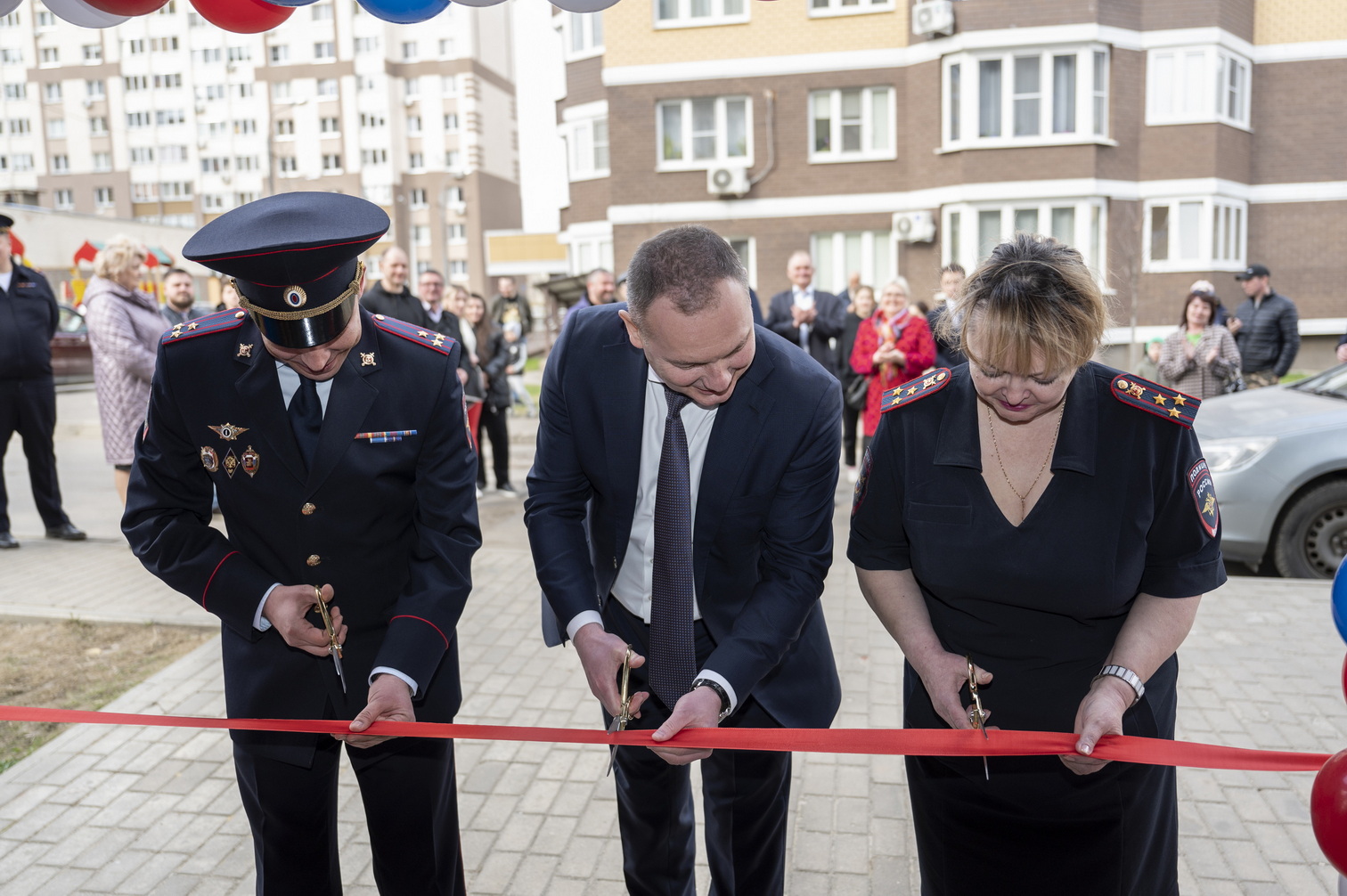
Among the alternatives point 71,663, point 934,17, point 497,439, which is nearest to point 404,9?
point 71,663

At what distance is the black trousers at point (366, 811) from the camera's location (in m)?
2.41

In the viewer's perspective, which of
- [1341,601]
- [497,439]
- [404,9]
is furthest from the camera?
[497,439]

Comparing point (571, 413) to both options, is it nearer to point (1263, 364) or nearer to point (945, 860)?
point (945, 860)

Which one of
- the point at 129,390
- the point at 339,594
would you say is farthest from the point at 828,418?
the point at 129,390

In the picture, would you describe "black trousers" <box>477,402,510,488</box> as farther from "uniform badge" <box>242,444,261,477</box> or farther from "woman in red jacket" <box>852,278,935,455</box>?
"uniform badge" <box>242,444,261,477</box>

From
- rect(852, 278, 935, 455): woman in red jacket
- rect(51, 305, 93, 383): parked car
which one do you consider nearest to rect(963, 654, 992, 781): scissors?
rect(852, 278, 935, 455): woman in red jacket

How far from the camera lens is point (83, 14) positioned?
2988 mm

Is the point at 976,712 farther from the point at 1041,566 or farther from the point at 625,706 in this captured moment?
the point at 625,706

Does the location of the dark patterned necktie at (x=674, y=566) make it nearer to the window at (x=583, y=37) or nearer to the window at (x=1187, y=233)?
the window at (x=1187, y=233)

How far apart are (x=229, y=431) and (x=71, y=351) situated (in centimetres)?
2345

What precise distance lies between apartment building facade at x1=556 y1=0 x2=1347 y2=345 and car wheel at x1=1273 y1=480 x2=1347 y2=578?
1516 centimetres

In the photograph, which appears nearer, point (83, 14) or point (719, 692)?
point (719, 692)

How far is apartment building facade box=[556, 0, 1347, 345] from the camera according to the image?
21.3 meters

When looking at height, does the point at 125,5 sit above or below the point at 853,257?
above
